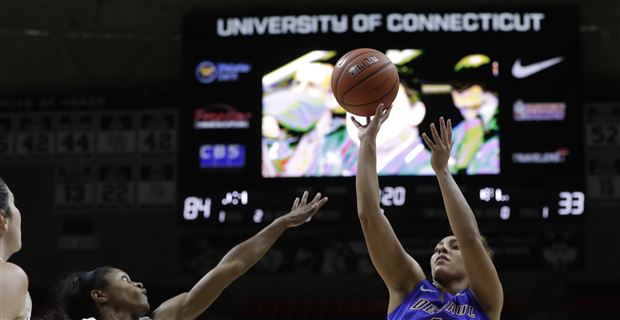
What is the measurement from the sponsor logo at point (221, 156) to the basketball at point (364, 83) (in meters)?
4.89

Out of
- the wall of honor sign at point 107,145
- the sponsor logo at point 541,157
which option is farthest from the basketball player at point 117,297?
the wall of honor sign at point 107,145

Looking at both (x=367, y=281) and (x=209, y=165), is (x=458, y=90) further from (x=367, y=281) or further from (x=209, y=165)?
(x=367, y=281)

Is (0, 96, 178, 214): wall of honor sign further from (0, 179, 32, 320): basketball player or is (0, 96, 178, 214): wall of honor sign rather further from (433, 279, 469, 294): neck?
(0, 179, 32, 320): basketball player

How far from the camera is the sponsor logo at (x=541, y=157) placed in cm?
1050

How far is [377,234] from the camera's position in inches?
183

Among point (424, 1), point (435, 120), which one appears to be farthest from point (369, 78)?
point (424, 1)

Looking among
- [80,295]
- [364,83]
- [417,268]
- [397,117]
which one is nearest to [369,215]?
[417,268]

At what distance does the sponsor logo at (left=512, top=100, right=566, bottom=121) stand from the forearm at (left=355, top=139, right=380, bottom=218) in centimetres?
612

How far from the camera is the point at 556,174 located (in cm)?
1051

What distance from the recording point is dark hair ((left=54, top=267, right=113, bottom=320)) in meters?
4.95

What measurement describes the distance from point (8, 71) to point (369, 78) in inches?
347

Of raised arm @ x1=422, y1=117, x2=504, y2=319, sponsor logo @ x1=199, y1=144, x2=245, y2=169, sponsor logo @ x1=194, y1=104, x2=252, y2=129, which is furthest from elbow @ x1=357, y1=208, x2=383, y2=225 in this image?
sponsor logo @ x1=194, y1=104, x2=252, y2=129

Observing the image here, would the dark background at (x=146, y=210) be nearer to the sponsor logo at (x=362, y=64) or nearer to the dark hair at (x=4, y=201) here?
the sponsor logo at (x=362, y=64)

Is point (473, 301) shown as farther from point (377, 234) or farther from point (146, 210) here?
point (146, 210)
